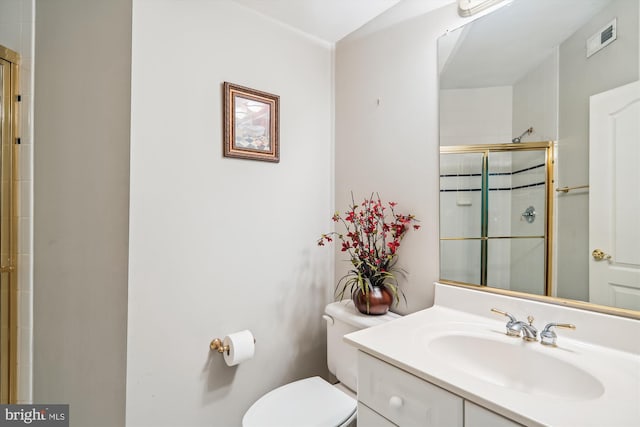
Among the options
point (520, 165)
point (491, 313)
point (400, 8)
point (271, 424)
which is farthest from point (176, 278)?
point (400, 8)

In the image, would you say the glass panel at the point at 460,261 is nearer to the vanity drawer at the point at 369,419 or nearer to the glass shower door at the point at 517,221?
the glass shower door at the point at 517,221

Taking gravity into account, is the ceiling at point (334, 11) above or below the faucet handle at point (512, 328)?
above

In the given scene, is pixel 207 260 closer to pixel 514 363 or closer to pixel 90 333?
pixel 90 333

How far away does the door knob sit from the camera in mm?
950

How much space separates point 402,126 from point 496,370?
105 centimetres

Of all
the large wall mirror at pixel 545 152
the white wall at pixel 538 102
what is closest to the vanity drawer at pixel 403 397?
the large wall mirror at pixel 545 152

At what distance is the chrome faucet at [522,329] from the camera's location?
3.25 ft

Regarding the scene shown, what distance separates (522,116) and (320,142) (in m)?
1.00

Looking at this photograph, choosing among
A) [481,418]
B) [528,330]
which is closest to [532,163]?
[528,330]

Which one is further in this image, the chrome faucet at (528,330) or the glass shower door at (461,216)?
the glass shower door at (461,216)

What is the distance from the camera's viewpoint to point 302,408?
1302mm

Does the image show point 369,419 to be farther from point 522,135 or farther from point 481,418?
point 522,135

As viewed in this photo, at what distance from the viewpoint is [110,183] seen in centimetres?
126

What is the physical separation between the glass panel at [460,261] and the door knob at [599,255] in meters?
0.36
